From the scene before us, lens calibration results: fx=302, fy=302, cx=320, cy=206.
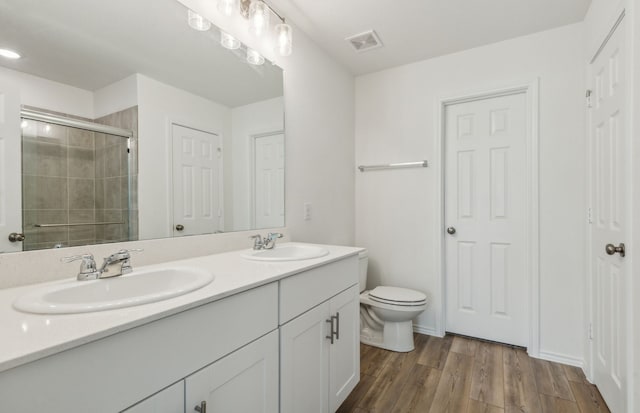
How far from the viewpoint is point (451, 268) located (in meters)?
2.50

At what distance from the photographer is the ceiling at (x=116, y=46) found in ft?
3.17

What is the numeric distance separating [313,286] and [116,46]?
1.23 meters

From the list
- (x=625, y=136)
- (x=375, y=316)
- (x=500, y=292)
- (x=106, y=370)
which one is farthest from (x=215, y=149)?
(x=500, y=292)

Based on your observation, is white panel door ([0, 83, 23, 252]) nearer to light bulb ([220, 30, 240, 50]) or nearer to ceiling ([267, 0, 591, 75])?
light bulb ([220, 30, 240, 50])

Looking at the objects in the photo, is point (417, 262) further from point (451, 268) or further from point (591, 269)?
point (591, 269)

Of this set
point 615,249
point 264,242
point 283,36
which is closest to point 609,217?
point 615,249

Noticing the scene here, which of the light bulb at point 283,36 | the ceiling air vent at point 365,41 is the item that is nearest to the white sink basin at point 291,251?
the light bulb at point 283,36

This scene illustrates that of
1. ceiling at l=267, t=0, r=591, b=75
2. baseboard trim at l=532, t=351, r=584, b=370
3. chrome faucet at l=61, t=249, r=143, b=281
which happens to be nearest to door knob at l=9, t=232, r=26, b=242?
chrome faucet at l=61, t=249, r=143, b=281

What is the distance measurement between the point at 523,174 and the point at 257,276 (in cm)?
213

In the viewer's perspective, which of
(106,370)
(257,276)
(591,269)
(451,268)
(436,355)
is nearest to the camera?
(106,370)

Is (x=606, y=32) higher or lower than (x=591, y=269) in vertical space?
higher

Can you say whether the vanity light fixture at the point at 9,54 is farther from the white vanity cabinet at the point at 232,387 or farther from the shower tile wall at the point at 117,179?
the white vanity cabinet at the point at 232,387

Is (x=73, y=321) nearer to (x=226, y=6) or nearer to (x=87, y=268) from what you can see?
(x=87, y=268)

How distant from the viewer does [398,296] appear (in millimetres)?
2244
